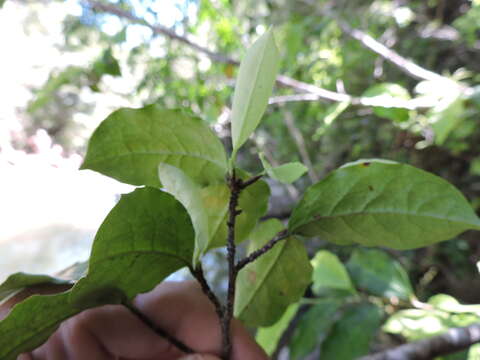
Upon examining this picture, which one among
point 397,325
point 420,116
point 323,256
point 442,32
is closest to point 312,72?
point 420,116

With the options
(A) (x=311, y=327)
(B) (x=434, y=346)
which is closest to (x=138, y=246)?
(B) (x=434, y=346)

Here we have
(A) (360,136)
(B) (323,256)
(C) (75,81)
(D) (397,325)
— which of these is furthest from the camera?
(A) (360,136)

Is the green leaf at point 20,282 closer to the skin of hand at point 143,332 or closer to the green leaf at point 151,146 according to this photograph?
the skin of hand at point 143,332

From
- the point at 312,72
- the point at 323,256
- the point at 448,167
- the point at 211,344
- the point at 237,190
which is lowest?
the point at 211,344

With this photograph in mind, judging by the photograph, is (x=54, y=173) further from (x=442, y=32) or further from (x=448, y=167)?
(x=442, y=32)

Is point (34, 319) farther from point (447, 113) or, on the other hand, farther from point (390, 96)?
point (447, 113)

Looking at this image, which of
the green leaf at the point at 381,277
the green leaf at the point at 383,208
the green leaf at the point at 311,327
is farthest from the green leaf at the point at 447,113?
the green leaf at the point at 383,208
